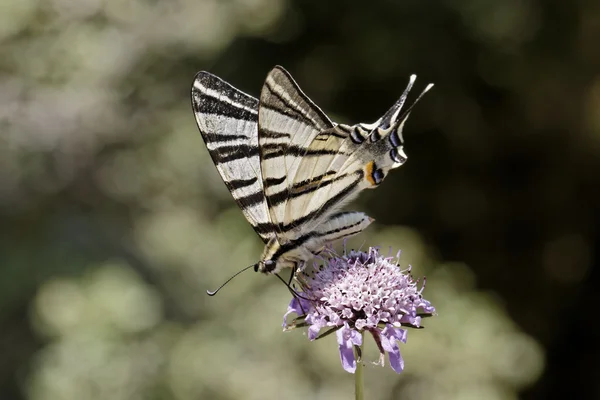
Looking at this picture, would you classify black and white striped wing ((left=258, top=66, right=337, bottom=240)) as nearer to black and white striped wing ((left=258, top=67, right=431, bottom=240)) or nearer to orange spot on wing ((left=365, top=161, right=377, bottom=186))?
black and white striped wing ((left=258, top=67, right=431, bottom=240))

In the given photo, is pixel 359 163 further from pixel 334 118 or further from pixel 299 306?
pixel 334 118

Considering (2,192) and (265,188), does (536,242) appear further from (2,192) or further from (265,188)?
(2,192)

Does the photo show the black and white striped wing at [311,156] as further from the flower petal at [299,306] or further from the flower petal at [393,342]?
the flower petal at [393,342]

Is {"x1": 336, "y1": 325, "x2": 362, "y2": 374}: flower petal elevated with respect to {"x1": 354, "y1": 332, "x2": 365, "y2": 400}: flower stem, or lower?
elevated

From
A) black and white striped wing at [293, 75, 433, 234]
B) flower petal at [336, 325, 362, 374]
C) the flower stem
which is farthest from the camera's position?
black and white striped wing at [293, 75, 433, 234]

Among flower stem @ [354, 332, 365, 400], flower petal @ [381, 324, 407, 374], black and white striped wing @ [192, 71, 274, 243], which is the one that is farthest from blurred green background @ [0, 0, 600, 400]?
flower stem @ [354, 332, 365, 400]

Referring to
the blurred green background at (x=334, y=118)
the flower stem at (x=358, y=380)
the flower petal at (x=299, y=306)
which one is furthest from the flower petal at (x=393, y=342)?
the blurred green background at (x=334, y=118)

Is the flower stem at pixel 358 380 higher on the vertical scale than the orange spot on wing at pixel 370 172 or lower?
lower
